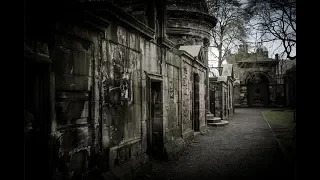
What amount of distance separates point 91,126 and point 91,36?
5.08 ft

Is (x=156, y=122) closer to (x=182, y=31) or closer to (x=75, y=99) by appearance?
(x=75, y=99)

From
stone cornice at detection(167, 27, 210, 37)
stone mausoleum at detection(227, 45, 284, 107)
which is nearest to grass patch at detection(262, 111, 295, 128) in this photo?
stone cornice at detection(167, 27, 210, 37)

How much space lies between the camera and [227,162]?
7.70m

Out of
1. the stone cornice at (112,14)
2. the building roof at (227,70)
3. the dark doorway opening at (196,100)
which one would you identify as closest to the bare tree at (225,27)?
the building roof at (227,70)

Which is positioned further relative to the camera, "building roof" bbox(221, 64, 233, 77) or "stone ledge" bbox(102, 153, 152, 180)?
"building roof" bbox(221, 64, 233, 77)

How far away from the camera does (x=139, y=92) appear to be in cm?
664

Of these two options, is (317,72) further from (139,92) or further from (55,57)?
(139,92)

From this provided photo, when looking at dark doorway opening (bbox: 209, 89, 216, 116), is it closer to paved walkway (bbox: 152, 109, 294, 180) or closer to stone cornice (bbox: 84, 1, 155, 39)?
paved walkway (bbox: 152, 109, 294, 180)

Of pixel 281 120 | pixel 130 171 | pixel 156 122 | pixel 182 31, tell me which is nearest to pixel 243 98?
pixel 281 120

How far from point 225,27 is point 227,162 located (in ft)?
57.8

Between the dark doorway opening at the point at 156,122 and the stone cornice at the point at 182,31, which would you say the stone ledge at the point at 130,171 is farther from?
the stone cornice at the point at 182,31

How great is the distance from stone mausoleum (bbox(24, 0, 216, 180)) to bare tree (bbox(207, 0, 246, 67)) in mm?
13629

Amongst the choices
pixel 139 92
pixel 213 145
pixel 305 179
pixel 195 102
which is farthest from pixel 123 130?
pixel 195 102

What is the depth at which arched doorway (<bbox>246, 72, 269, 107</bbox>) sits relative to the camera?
37106 millimetres
